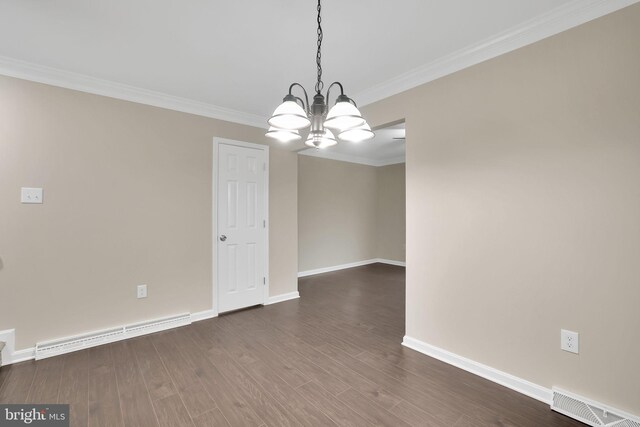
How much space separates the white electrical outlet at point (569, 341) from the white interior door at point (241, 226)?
316cm

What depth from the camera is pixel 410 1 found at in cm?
171

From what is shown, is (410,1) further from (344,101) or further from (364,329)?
(364,329)

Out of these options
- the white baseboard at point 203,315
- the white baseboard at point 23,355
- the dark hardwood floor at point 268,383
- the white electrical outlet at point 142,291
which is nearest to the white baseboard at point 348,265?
the white baseboard at point 203,315

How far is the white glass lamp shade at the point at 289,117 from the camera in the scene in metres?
1.32

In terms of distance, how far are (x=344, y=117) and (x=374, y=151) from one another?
485 cm

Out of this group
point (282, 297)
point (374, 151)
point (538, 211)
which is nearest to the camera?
point (538, 211)

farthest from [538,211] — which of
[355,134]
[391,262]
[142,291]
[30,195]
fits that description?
[391,262]

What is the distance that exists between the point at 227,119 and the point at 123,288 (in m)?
2.27

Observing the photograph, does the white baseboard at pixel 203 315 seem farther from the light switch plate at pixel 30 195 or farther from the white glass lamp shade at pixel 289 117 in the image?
the white glass lamp shade at pixel 289 117

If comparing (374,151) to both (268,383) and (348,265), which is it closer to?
(348,265)

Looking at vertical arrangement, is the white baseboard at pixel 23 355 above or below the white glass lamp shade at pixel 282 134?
below

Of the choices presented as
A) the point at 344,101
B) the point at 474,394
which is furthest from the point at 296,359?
the point at 344,101

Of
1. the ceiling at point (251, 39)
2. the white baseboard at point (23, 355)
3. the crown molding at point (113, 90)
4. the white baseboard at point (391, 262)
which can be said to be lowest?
the white baseboard at point (23, 355)

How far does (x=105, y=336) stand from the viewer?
272 centimetres
